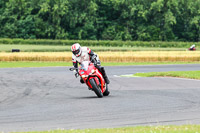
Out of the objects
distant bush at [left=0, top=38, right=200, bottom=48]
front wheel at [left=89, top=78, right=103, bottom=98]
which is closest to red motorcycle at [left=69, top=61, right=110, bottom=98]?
front wheel at [left=89, top=78, right=103, bottom=98]

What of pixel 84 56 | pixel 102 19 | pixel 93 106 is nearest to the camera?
pixel 93 106

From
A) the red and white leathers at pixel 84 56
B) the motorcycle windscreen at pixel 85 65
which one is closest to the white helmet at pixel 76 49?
the red and white leathers at pixel 84 56

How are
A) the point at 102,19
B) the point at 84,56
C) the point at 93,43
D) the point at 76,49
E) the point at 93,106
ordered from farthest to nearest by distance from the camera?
the point at 102,19
the point at 93,43
the point at 84,56
the point at 76,49
the point at 93,106

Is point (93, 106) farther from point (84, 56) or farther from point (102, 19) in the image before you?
point (102, 19)

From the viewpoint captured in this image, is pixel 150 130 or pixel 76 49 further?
pixel 76 49

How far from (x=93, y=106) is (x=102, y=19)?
261 feet

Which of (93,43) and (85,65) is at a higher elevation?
(85,65)

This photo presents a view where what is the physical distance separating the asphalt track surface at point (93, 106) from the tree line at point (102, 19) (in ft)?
216

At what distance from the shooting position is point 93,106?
1255 cm

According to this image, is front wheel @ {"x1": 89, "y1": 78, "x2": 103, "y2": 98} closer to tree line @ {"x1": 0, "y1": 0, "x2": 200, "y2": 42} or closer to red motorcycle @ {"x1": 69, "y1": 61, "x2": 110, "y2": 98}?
red motorcycle @ {"x1": 69, "y1": 61, "x2": 110, "y2": 98}

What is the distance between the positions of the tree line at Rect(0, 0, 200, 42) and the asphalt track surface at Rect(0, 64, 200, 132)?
6583 centimetres

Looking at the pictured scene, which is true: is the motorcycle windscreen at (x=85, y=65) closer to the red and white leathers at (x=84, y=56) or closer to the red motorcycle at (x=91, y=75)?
the red motorcycle at (x=91, y=75)

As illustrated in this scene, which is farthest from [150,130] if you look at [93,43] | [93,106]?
[93,43]

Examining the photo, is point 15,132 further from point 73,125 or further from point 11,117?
point 11,117
